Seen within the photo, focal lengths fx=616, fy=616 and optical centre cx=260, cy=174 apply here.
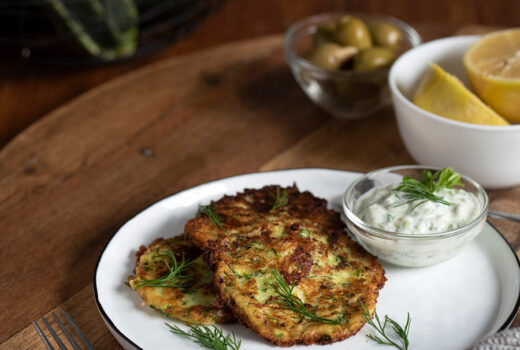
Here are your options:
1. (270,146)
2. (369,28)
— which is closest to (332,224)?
(270,146)

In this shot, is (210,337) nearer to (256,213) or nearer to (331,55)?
(256,213)

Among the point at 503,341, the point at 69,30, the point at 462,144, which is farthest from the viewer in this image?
the point at 69,30

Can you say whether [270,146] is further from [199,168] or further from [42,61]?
[42,61]

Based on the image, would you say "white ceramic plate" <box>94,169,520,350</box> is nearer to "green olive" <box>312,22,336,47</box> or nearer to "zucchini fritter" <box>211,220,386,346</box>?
"zucchini fritter" <box>211,220,386,346</box>

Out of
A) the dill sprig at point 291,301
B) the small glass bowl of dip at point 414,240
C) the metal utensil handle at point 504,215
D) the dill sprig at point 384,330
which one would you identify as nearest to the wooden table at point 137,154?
the metal utensil handle at point 504,215

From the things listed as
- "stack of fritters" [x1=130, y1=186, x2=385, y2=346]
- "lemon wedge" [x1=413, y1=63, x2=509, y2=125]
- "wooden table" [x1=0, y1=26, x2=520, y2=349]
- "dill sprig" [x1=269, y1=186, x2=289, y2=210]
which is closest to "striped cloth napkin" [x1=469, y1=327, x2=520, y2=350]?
"stack of fritters" [x1=130, y1=186, x2=385, y2=346]

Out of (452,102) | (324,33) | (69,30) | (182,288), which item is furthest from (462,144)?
(69,30)
